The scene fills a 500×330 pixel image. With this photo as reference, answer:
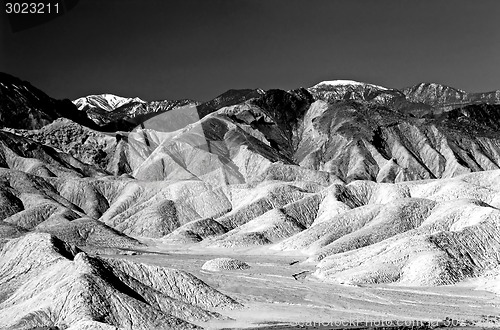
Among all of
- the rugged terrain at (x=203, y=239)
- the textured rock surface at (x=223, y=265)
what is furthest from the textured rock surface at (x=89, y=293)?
the textured rock surface at (x=223, y=265)

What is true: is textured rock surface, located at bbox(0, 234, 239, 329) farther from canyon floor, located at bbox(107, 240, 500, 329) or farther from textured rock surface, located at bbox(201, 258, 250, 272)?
textured rock surface, located at bbox(201, 258, 250, 272)

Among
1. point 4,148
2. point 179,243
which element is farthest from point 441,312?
point 4,148

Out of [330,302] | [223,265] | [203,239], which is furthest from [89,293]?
[203,239]

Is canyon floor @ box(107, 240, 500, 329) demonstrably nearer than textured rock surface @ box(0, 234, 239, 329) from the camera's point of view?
No

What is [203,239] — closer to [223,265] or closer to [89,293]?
[223,265]

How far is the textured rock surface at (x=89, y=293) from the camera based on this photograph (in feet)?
169

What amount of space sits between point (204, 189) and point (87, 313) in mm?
113800

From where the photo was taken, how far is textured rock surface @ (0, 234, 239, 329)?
51531 millimetres

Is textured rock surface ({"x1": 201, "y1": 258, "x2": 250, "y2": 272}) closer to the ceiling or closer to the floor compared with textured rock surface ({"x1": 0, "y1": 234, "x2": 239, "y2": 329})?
closer to the floor

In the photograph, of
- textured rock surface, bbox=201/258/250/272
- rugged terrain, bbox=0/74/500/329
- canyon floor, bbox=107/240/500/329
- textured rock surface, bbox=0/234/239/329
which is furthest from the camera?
textured rock surface, bbox=201/258/250/272

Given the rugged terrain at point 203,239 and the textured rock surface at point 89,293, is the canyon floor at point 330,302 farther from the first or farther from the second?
the textured rock surface at point 89,293

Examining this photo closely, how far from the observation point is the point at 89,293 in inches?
2095

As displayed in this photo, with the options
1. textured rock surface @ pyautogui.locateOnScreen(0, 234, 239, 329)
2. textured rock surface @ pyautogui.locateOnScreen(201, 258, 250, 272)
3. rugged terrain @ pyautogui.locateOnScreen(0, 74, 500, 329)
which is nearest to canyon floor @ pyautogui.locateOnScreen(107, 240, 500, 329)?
rugged terrain @ pyautogui.locateOnScreen(0, 74, 500, 329)

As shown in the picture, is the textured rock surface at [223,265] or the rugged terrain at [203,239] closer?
the rugged terrain at [203,239]
